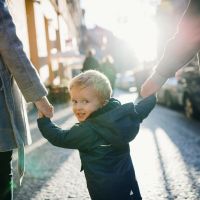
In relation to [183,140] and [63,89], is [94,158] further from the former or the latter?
[63,89]

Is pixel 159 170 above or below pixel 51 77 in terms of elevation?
above

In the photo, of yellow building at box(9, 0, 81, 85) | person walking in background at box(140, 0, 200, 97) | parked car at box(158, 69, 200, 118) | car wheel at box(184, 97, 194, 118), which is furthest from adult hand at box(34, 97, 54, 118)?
car wheel at box(184, 97, 194, 118)

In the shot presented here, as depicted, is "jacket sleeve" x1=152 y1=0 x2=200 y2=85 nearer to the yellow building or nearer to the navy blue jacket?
the navy blue jacket

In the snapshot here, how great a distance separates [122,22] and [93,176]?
31.1m

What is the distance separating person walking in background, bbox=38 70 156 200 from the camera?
9.00ft

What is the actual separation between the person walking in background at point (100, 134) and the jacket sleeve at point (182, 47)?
49cm

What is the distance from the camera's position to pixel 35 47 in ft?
46.4

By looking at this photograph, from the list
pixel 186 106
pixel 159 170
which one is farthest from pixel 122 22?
pixel 159 170

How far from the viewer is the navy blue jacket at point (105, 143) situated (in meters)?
2.74

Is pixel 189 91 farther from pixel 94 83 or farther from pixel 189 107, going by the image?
pixel 94 83

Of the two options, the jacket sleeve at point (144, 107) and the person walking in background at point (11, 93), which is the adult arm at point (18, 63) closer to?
the person walking in background at point (11, 93)

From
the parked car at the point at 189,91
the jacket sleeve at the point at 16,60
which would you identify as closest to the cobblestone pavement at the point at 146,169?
the parked car at the point at 189,91

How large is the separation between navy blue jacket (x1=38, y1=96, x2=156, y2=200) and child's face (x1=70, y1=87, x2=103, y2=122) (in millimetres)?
38

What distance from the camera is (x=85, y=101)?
9.22 ft
